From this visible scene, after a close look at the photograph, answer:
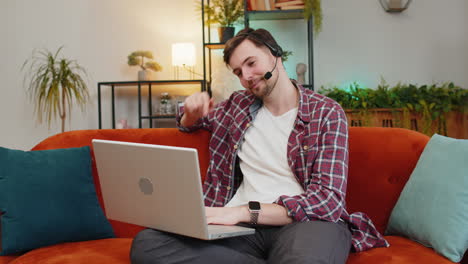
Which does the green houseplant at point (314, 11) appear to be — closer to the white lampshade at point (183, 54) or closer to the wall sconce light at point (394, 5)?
the wall sconce light at point (394, 5)

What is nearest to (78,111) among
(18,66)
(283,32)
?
(18,66)

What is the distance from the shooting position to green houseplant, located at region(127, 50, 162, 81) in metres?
4.23

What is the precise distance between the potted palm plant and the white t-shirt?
8.08 feet

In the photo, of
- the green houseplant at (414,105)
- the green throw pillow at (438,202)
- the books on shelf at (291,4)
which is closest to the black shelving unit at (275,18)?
the books on shelf at (291,4)

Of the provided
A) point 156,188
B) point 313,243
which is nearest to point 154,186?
point 156,188

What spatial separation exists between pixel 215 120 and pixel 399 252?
0.84 meters

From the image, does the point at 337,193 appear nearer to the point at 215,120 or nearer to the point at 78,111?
the point at 215,120

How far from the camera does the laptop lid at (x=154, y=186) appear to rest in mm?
1077

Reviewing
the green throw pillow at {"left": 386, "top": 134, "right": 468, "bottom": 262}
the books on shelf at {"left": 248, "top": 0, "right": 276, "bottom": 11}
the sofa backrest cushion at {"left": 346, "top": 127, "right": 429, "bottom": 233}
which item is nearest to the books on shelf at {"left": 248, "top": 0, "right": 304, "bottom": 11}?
the books on shelf at {"left": 248, "top": 0, "right": 276, "bottom": 11}

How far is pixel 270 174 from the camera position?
5.00 ft

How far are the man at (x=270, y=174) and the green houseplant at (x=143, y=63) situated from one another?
2.50m

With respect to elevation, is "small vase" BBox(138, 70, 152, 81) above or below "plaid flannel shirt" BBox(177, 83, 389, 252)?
above

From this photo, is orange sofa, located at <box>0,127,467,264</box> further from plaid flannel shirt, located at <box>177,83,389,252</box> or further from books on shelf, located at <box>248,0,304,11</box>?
books on shelf, located at <box>248,0,304,11</box>

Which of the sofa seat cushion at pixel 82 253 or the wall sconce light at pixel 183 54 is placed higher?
the wall sconce light at pixel 183 54
